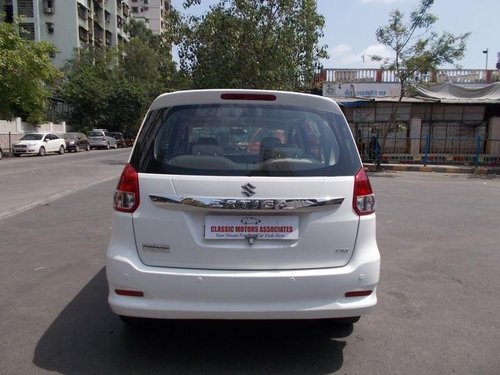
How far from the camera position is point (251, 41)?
23219 millimetres

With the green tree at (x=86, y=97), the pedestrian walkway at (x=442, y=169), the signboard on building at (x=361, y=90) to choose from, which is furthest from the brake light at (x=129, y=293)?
the green tree at (x=86, y=97)

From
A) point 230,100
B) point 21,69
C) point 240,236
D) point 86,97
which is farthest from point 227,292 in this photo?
point 86,97

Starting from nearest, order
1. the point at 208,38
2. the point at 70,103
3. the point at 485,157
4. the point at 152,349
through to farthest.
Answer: the point at 152,349 < the point at 485,157 < the point at 208,38 < the point at 70,103

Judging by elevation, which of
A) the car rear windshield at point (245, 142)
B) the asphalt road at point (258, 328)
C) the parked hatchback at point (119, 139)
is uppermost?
the car rear windshield at point (245, 142)

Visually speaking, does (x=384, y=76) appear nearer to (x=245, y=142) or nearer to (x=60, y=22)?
(x=245, y=142)

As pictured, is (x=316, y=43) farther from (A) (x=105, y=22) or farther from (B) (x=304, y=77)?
(A) (x=105, y=22)

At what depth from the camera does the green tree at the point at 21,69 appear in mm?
28750

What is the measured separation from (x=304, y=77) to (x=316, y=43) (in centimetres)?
169

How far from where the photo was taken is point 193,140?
3.68 meters

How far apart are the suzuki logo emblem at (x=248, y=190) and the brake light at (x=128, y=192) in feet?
2.31

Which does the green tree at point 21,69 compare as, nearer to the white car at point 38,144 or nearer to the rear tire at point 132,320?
the white car at point 38,144

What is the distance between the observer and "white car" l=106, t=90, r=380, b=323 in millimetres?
3217

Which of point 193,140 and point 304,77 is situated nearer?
point 193,140

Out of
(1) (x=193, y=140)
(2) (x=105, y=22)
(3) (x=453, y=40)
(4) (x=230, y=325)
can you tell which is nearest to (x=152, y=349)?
(4) (x=230, y=325)
